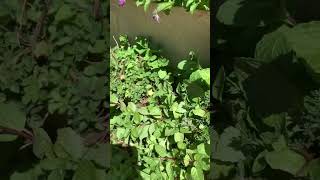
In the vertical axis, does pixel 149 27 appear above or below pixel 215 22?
above

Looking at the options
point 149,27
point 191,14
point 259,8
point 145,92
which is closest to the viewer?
point 259,8

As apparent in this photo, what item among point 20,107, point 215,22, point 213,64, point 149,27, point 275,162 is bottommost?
point 275,162

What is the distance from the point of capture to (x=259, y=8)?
1.51 m

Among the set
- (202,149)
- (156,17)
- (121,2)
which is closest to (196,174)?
(202,149)

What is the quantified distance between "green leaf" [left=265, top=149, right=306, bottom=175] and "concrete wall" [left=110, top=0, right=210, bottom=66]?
5.30 feet

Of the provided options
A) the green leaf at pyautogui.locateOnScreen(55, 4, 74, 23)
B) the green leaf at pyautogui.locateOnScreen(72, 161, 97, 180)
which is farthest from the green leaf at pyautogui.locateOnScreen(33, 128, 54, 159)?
the green leaf at pyautogui.locateOnScreen(55, 4, 74, 23)

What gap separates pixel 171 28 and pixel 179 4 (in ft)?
0.84

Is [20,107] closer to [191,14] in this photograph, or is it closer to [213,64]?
[213,64]

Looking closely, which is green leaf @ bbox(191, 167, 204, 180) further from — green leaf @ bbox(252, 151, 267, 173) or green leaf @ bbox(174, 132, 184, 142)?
green leaf @ bbox(252, 151, 267, 173)

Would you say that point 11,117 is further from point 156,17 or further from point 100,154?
point 156,17

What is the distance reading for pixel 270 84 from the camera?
1.55 metres

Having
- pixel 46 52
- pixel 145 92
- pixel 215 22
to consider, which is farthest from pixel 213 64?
pixel 145 92

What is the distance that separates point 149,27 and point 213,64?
89.5 inches

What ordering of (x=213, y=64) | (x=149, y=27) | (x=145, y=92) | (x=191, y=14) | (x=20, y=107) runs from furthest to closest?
(x=149, y=27) → (x=145, y=92) → (x=191, y=14) → (x=20, y=107) → (x=213, y=64)
